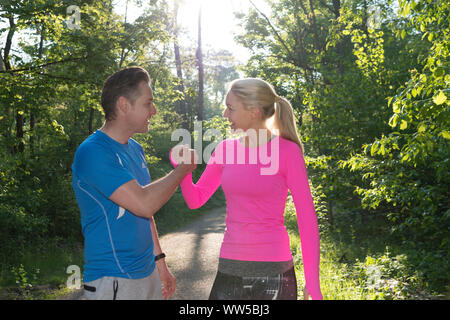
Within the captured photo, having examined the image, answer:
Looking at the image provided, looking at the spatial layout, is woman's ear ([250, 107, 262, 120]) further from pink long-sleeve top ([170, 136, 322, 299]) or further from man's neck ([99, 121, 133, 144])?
man's neck ([99, 121, 133, 144])

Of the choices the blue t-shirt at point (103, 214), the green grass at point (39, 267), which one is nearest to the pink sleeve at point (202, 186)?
the blue t-shirt at point (103, 214)

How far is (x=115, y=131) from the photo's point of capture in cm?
251

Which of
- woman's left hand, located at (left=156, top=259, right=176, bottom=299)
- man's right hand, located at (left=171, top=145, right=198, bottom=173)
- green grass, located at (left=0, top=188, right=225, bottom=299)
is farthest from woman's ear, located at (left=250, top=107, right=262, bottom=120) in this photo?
green grass, located at (left=0, top=188, right=225, bottom=299)

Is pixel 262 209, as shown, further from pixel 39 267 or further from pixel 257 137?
pixel 39 267

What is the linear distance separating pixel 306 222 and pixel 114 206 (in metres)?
1.14

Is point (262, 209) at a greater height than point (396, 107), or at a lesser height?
lesser

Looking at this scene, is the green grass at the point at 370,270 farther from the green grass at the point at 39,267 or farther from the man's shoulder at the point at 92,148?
the green grass at the point at 39,267

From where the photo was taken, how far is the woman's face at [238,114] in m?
2.82

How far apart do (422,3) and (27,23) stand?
7.46 metres

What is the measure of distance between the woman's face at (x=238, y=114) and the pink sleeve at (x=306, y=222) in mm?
391

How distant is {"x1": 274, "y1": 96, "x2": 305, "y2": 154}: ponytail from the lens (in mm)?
2791

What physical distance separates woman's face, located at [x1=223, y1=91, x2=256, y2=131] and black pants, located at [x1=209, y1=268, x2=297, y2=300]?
1002 millimetres

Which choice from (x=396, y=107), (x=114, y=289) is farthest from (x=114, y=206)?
(x=396, y=107)
